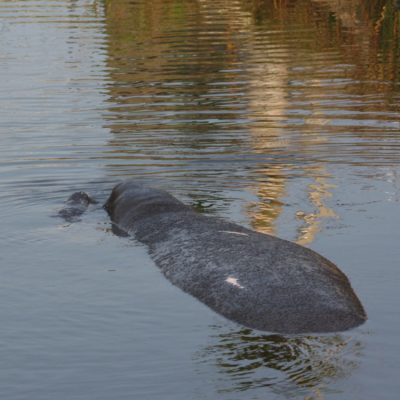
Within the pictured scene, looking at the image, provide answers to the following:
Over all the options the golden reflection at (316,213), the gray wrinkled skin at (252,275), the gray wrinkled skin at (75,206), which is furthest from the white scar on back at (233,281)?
the gray wrinkled skin at (75,206)

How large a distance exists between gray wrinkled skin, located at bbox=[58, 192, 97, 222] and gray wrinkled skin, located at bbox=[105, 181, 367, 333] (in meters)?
1.60

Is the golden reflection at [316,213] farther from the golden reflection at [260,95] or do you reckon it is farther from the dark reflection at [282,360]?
the dark reflection at [282,360]

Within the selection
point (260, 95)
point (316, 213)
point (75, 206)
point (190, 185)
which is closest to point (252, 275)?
point (316, 213)

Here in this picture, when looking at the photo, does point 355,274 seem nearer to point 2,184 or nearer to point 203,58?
point 2,184

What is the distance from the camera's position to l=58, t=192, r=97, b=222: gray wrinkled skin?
13.2m

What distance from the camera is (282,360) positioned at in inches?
338

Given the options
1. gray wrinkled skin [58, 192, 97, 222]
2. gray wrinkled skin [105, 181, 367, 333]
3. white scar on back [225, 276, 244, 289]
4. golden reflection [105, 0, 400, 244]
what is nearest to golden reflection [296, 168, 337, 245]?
golden reflection [105, 0, 400, 244]

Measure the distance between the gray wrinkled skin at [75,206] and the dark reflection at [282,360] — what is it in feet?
15.0

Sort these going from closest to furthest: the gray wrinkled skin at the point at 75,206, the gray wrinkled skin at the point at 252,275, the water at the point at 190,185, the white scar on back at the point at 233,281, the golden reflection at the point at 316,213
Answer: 1. the water at the point at 190,185
2. the gray wrinkled skin at the point at 252,275
3. the white scar on back at the point at 233,281
4. the golden reflection at the point at 316,213
5. the gray wrinkled skin at the point at 75,206

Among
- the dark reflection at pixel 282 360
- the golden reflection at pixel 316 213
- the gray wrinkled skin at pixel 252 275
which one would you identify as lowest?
the dark reflection at pixel 282 360

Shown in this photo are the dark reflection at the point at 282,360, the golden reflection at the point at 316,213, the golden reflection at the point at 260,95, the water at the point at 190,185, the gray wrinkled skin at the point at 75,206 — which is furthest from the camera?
the golden reflection at the point at 260,95

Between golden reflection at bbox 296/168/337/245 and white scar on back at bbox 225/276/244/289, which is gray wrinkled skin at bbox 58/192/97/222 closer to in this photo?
golden reflection at bbox 296/168/337/245

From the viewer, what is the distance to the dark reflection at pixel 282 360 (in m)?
8.20

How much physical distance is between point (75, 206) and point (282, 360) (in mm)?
5472
